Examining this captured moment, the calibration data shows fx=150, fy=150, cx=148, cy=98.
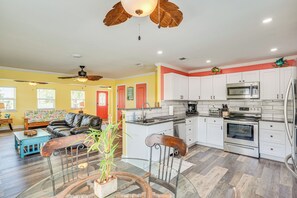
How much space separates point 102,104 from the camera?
10.5 metres

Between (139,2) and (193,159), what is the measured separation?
3.41m

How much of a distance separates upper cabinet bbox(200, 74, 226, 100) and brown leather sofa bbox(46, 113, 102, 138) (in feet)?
11.0

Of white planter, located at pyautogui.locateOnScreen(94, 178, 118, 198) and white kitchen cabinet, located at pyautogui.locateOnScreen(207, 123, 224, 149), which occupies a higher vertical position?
white planter, located at pyautogui.locateOnScreen(94, 178, 118, 198)

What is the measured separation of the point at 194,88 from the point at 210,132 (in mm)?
1491

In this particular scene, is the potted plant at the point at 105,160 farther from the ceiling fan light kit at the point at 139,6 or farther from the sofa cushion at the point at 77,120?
the sofa cushion at the point at 77,120

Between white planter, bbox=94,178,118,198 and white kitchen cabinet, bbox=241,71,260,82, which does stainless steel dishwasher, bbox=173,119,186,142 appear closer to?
white kitchen cabinet, bbox=241,71,260,82

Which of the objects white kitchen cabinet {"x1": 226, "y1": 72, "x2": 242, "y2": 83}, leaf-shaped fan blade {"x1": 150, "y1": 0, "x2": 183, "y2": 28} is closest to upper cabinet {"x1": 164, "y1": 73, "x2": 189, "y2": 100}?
white kitchen cabinet {"x1": 226, "y1": 72, "x2": 242, "y2": 83}

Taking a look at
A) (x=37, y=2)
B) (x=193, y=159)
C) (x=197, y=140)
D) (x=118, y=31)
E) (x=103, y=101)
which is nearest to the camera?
(x=37, y=2)

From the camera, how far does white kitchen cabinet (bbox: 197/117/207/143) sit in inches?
177

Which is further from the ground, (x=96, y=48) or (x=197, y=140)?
(x=96, y=48)

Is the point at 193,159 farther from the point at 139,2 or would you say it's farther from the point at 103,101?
the point at 103,101

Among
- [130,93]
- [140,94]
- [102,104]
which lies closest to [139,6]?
[140,94]

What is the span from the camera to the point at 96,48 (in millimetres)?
3205

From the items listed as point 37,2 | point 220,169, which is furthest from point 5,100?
point 220,169
